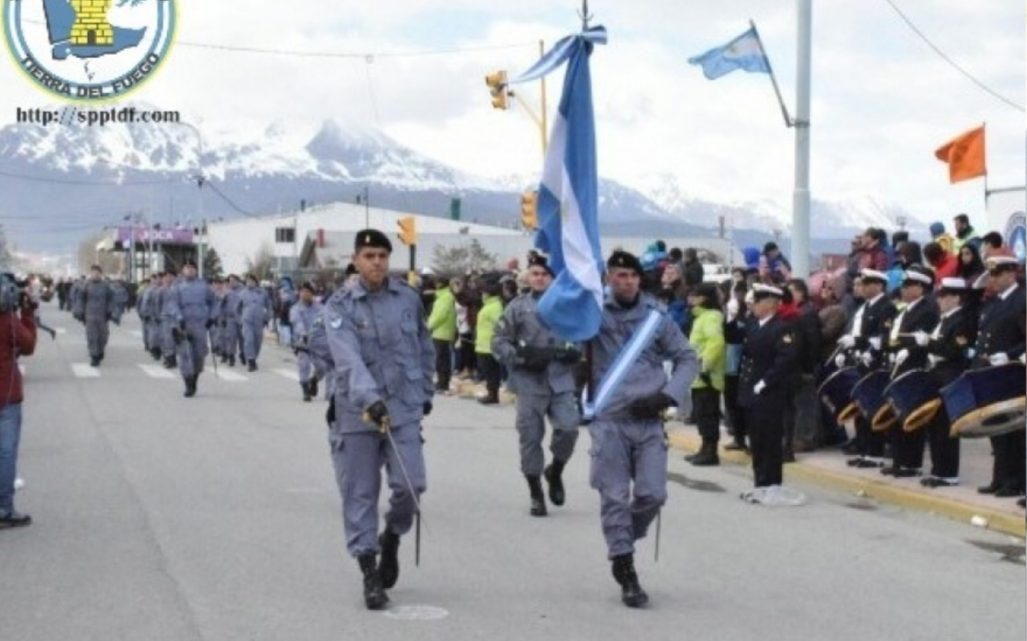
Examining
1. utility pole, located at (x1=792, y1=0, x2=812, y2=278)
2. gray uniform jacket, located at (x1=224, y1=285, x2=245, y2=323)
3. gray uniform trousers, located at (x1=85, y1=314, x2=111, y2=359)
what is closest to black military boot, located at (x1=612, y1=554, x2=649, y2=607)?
utility pole, located at (x1=792, y1=0, x2=812, y2=278)

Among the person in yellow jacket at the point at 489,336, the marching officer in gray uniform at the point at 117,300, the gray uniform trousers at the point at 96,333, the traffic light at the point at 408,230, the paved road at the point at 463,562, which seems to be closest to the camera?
the paved road at the point at 463,562

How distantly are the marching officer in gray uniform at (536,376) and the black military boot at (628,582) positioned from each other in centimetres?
298

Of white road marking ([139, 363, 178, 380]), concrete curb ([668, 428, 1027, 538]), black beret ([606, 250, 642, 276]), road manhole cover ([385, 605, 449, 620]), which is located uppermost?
black beret ([606, 250, 642, 276])

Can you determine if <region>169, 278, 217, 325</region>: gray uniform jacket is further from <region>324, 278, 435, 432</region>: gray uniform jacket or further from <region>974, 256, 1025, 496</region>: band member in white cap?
<region>324, 278, 435, 432</region>: gray uniform jacket

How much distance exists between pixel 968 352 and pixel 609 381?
5.09 meters

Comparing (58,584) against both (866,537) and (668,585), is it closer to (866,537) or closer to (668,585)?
(668,585)

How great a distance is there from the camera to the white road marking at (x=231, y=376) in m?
25.5

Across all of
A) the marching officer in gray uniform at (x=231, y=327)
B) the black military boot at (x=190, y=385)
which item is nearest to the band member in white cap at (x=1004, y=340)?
the black military boot at (x=190, y=385)

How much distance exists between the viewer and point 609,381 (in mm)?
8352

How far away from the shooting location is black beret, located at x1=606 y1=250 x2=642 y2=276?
27.6 feet

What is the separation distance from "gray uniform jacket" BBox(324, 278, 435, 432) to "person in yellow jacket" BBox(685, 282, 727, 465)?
20.2ft

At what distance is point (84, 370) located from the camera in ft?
89.2

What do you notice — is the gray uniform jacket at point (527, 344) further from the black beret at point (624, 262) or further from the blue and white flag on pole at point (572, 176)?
the black beret at point (624, 262)

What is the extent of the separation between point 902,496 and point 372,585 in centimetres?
583
